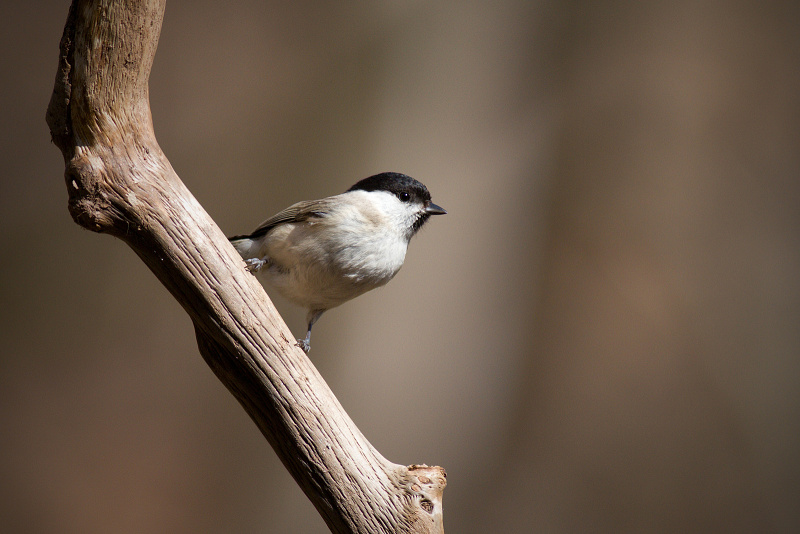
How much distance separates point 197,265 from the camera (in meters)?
1.14

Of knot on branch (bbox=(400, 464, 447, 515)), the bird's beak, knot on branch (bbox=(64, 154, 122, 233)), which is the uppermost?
knot on branch (bbox=(64, 154, 122, 233))

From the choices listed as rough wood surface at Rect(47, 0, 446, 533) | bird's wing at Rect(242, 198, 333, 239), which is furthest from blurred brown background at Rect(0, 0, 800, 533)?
Answer: rough wood surface at Rect(47, 0, 446, 533)

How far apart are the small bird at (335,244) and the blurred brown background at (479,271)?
108cm

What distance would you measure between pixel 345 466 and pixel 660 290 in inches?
87.4

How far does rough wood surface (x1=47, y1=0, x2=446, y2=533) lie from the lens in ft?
3.56

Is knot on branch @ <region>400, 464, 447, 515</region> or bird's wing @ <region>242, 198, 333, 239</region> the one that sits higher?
bird's wing @ <region>242, 198, 333, 239</region>

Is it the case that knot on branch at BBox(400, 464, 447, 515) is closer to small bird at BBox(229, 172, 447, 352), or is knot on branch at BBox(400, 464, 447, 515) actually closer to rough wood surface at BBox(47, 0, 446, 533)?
rough wood surface at BBox(47, 0, 446, 533)

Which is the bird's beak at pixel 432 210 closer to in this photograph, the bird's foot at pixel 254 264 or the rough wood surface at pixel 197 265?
the bird's foot at pixel 254 264

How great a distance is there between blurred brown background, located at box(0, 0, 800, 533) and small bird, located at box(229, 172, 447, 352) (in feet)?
3.55

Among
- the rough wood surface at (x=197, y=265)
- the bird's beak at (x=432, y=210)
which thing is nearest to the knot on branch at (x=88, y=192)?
the rough wood surface at (x=197, y=265)

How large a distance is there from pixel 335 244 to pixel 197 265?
0.47 m

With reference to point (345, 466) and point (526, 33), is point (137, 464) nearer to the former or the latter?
point (345, 466)

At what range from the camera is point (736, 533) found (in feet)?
8.68

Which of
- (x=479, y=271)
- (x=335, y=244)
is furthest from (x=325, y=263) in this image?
(x=479, y=271)
